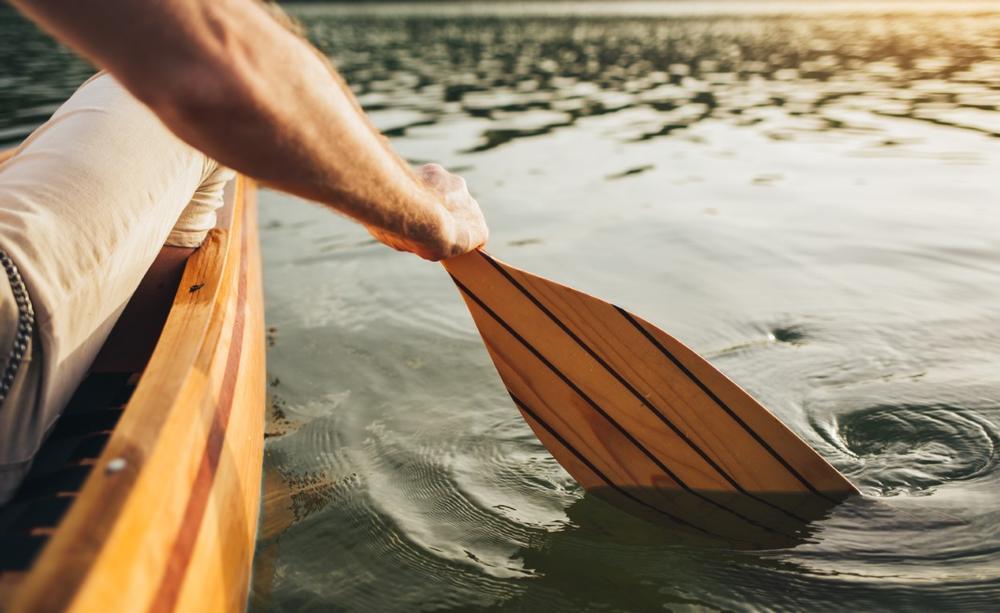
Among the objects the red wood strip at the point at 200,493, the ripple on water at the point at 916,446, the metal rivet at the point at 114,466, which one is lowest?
the ripple on water at the point at 916,446

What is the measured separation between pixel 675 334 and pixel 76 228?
2.20m

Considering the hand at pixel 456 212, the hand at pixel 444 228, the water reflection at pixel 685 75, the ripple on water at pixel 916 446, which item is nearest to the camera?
the hand at pixel 444 228

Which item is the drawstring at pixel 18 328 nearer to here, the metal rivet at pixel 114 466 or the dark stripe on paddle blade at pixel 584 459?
the metal rivet at pixel 114 466

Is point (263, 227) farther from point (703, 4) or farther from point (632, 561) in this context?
point (703, 4)

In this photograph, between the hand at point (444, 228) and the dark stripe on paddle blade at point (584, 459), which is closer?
the hand at point (444, 228)

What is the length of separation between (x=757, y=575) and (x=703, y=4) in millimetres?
37705

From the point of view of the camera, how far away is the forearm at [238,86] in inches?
41.2

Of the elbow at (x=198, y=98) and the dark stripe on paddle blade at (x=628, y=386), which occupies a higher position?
the elbow at (x=198, y=98)

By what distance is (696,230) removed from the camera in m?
4.34

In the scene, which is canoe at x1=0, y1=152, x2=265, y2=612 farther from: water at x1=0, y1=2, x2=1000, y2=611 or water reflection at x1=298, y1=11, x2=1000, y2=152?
water reflection at x1=298, y1=11, x2=1000, y2=152

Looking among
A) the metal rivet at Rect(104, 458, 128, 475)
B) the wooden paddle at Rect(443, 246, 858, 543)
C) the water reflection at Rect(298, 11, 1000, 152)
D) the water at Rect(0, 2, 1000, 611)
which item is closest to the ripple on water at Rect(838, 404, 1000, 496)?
the water at Rect(0, 2, 1000, 611)

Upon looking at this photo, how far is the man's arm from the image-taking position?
105 cm

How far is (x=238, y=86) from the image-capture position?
1.12 m

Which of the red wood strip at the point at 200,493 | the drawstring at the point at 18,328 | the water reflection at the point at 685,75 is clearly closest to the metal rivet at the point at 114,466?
the red wood strip at the point at 200,493
